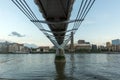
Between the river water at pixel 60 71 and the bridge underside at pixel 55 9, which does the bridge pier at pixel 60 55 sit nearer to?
the river water at pixel 60 71

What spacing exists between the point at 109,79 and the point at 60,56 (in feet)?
110

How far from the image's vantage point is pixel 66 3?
1950cm

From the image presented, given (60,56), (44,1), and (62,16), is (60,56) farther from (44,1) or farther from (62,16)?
(44,1)

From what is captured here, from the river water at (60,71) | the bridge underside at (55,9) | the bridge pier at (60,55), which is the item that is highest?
the bridge underside at (55,9)

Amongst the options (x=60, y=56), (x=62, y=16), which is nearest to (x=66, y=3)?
(x=62, y=16)

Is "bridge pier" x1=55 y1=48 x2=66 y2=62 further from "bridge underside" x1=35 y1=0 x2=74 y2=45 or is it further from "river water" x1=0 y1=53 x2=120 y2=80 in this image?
"bridge underside" x1=35 y1=0 x2=74 y2=45

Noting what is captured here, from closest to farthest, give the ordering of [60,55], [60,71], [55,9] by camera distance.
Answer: [55,9]
[60,71]
[60,55]

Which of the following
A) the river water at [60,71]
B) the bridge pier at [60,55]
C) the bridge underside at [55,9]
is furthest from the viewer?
the bridge pier at [60,55]

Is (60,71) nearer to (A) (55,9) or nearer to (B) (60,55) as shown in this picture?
(B) (60,55)

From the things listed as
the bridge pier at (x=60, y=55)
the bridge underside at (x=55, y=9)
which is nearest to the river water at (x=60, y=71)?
the bridge pier at (x=60, y=55)

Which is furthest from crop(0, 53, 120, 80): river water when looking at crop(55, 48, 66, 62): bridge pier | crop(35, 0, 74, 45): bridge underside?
crop(35, 0, 74, 45): bridge underside

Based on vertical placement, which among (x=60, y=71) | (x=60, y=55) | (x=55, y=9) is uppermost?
(x=55, y=9)

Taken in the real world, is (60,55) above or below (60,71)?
above

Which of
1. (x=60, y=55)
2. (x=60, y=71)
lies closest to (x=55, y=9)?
(x=60, y=71)
